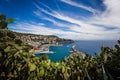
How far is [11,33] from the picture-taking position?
344 cm

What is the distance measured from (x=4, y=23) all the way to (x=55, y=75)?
53.4 inches

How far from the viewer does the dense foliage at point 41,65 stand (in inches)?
123

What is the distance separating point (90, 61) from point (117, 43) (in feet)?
1.92

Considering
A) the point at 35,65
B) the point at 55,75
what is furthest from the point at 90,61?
the point at 35,65

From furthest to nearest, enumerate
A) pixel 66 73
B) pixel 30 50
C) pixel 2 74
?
1. pixel 30 50
2. pixel 2 74
3. pixel 66 73

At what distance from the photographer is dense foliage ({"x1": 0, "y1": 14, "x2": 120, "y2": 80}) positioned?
3.12 m

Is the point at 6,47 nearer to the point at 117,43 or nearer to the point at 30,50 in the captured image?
the point at 30,50

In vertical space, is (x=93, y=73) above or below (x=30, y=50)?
below

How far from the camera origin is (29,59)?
338 cm

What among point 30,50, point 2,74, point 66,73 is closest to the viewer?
point 66,73

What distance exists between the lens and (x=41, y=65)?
3.39m

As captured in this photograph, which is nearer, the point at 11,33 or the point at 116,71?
the point at 116,71

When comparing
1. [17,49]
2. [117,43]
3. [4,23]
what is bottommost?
[17,49]

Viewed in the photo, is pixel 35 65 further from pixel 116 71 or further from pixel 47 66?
pixel 116 71
